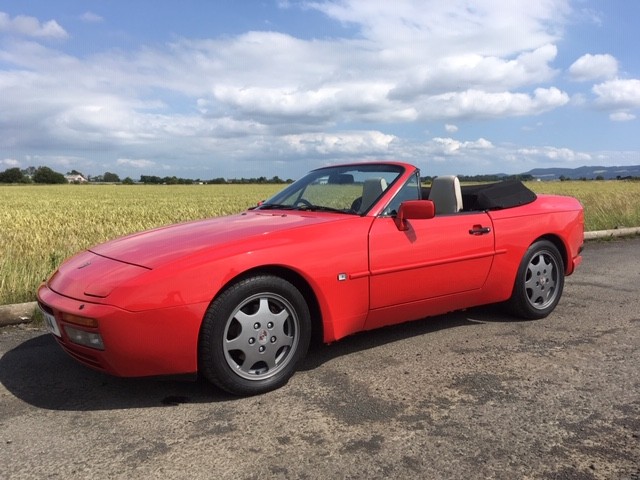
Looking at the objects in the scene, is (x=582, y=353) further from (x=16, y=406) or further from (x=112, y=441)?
(x=16, y=406)

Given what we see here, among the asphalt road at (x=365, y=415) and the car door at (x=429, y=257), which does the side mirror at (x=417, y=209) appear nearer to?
the car door at (x=429, y=257)

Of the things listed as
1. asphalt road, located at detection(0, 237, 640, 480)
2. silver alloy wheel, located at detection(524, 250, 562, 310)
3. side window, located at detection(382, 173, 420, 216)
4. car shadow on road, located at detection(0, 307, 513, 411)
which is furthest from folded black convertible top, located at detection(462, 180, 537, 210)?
car shadow on road, located at detection(0, 307, 513, 411)

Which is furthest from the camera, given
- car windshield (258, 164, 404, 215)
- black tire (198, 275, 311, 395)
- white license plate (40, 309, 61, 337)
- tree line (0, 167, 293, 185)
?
tree line (0, 167, 293, 185)

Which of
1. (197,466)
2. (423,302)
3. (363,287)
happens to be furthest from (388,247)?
(197,466)

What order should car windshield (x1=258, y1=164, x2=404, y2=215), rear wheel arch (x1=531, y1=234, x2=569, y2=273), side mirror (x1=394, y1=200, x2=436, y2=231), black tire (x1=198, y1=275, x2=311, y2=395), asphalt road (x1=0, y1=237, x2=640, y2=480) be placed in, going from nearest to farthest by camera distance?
asphalt road (x1=0, y1=237, x2=640, y2=480) → black tire (x1=198, y1=275, x2=311, y2=395) → side mirror (x1=394, y1=200, x2=436, y2=231) → car windshield (x1=258, y1=164, x2=404, y2=215) → rear wheel arch (x1=531, y1=234, x2=569, y2=273)

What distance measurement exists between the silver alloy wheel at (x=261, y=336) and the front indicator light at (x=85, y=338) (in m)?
0.64

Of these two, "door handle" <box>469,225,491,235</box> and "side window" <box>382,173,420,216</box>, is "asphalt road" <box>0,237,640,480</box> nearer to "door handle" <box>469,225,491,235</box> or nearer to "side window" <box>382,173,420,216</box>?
"door handle" <box>469,225,491,235</box>

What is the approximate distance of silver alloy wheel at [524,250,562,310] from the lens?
180 inches

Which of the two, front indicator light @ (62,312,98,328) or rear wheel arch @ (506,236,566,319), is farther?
rear wheel arch @ (506,236,566,319)

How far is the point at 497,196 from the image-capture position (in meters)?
4.57

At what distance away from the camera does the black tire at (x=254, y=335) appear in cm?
292

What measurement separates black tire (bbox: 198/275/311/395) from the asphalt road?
0.41 ft

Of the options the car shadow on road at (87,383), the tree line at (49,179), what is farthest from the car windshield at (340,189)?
the tree line at (49,179)

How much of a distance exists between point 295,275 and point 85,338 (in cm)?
121
